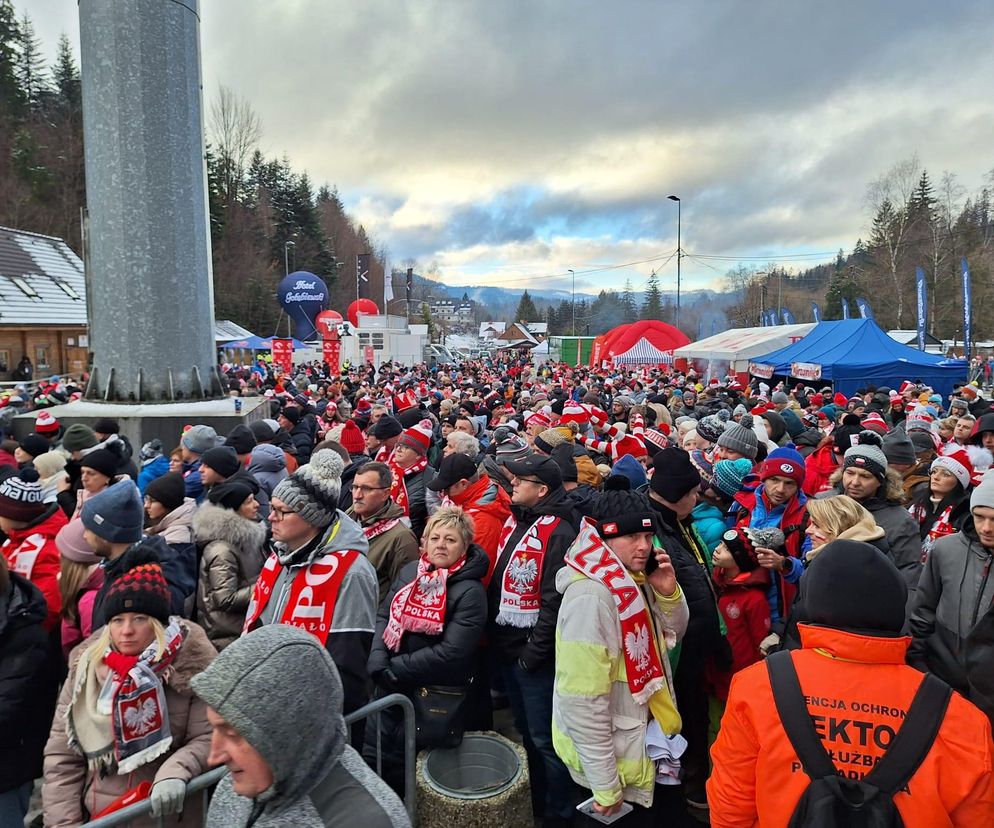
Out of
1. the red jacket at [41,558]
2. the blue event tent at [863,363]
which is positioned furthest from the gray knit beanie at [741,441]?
the blue event tent at [863,363]

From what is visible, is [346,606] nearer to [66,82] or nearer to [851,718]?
[851,718]

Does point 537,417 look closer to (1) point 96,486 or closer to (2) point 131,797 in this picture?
(1) point 96,486

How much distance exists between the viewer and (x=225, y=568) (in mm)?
3449

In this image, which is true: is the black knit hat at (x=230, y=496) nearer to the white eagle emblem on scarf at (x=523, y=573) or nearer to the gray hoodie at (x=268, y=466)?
the white eagle emblem on scarf at (x=523, y=573)

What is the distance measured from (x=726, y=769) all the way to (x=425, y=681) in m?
1.60

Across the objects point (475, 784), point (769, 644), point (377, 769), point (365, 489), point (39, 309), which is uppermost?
point (39, 309)

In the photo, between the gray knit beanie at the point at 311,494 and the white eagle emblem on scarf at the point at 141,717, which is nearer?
the white eagle emblem on scarf at the point at 141,717

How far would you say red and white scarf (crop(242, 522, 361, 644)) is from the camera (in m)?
2.90

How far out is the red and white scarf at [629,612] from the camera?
8.66 ft

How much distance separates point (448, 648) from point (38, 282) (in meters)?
33.7

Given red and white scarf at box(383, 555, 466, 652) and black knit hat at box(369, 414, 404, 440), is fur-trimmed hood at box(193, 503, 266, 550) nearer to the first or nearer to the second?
red and white scarf at box(383, 555, 466, 652)

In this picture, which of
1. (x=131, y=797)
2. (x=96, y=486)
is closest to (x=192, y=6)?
(x=96, y=486)

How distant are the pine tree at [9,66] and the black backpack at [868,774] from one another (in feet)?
173

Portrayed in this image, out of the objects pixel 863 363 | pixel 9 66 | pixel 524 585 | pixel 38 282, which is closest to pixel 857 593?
pixel 524 585
